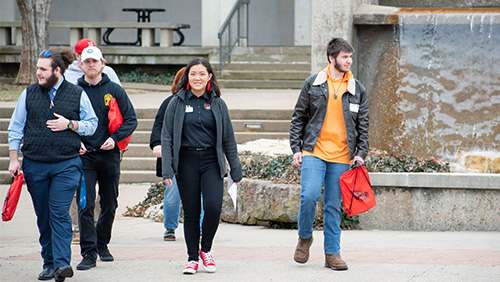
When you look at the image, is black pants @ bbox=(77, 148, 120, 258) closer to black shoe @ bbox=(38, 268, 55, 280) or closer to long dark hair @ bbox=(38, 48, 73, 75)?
black shoe @ bbox=(38, 268, 55, 280)

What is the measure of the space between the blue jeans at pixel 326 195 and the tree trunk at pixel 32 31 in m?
15.1

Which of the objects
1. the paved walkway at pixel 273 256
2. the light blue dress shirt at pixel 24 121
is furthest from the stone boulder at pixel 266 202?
the light blue dress shirt at pixel 24 121

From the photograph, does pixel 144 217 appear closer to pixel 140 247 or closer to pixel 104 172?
pixel 140 247

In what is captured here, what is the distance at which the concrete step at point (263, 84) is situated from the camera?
67.2 ft

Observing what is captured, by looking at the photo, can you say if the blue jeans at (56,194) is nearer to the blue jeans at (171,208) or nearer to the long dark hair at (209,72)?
the long dark hair at (209,72)

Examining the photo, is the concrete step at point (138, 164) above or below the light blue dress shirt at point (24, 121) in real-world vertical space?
below

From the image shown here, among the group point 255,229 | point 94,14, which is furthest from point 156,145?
point 94,14

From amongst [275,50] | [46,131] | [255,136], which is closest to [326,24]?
[255,136]

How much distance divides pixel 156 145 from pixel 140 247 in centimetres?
98

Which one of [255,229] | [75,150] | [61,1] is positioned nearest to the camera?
[75,150]

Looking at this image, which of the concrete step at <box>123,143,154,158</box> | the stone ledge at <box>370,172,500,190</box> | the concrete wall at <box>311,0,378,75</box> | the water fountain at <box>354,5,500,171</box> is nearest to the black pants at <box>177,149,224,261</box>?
the stone ledge at <box>370,172,500,190</box>

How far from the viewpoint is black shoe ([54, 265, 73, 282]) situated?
605 centimetres

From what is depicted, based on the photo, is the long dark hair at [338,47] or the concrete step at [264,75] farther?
the concrete step at [264,75]

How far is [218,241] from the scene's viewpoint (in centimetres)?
830
